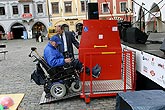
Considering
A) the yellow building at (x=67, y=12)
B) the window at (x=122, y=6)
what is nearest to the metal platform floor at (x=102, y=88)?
the window at (x=122, y=6)

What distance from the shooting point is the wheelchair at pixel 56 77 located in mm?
5660

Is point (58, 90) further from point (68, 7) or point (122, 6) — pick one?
point (68, 7)

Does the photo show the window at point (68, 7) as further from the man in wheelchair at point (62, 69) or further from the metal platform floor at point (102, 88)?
the man in wheelchair at point (62, 69)

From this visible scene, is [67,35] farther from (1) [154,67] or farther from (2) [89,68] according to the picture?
(1) [154,67]

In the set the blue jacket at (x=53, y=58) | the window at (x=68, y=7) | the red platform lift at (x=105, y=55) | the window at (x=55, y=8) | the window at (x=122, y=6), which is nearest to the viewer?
the blue jacket at (x=53, y=58)

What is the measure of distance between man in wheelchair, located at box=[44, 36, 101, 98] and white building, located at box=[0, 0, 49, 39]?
127ft

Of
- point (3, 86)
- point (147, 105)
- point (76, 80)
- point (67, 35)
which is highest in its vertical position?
point (67, 35)

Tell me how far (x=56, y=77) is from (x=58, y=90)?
281 mm

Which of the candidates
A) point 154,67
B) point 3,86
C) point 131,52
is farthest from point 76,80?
point 3,86

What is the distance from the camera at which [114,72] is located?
662cm

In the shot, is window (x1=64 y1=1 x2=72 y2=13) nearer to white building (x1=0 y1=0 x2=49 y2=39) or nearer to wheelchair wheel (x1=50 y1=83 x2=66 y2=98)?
white building (x1=0 y1=0 x2=49 y2=39)

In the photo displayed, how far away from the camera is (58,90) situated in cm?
573

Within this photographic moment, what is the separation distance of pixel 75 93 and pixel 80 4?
38.9 meters

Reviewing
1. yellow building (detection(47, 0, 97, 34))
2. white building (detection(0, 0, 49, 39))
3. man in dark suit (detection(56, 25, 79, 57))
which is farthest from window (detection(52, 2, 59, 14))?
man in dark suit (detection(56, 25, 79, 57))
